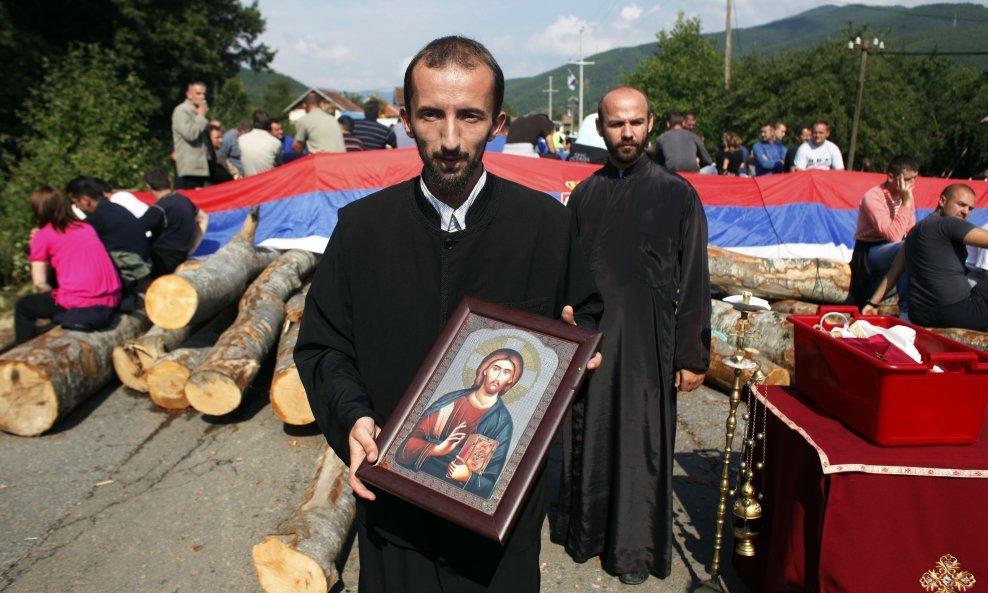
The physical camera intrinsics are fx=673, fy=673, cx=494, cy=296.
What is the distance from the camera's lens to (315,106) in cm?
1090

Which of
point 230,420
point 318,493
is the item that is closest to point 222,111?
point 230,420

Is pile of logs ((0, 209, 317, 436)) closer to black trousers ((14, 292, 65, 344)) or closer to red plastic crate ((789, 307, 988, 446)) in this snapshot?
black trousers ((14, 292, 65, 344))

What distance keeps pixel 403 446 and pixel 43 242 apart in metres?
6.15

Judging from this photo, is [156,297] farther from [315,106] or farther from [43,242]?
[315,106]

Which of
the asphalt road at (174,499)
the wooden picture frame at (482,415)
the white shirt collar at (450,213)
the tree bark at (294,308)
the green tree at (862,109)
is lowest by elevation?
the asphalt road at (174,499)

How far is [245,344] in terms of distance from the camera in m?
5.87

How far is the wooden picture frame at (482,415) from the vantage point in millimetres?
1547

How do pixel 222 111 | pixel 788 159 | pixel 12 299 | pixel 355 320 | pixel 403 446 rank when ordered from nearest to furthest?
pixel 403 446 < pixel 355 320 < pixel 12 299 < pixel 788 159 < pixel 222 111

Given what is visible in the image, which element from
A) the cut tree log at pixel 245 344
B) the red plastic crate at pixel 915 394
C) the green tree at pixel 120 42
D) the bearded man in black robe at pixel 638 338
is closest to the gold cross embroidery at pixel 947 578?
the red plastic crate at pixel 915 394

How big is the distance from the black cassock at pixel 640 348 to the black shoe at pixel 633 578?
0.08ft

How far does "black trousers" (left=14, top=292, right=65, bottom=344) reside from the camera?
645 cm

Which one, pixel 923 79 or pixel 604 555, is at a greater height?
pixel 923 79

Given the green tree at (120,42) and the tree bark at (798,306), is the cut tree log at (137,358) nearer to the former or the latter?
the tree bark at (798,306)

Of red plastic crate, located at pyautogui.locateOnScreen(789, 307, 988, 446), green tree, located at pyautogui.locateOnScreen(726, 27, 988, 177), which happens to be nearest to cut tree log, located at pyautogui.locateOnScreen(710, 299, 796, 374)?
red plastic crate, located at pyautogui.locateOnScreen(789, 307, 988, 446)
